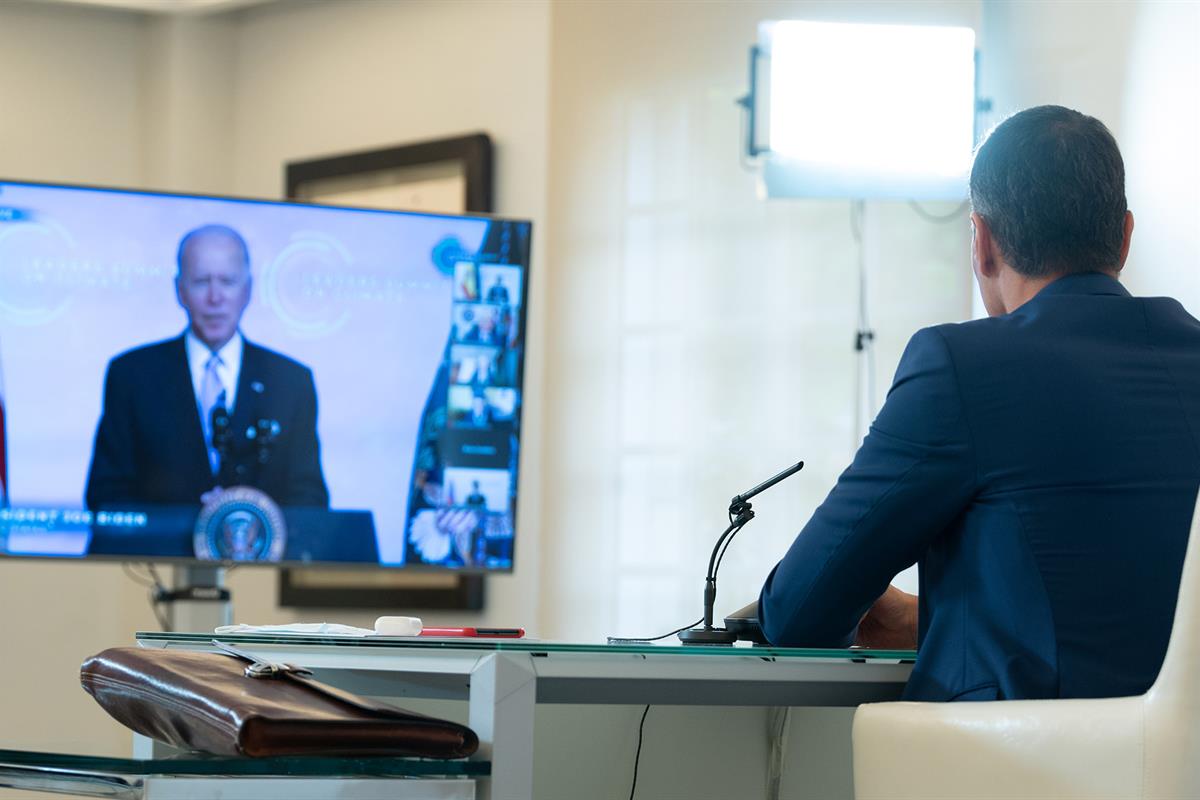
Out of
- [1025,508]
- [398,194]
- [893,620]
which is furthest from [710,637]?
[398,194]

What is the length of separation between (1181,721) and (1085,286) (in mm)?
565

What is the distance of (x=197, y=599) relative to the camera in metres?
3.46

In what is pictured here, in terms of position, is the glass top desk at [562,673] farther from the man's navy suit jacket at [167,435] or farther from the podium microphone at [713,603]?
the man's navy suit jacket at [167,435]

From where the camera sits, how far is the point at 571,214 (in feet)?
14.6

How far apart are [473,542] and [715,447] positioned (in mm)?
952

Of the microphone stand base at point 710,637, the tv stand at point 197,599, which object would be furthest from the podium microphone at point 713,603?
the tv stand at point 197,599

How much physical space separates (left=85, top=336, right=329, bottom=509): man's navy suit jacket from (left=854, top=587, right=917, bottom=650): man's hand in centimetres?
199

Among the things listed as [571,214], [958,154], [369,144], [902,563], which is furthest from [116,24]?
[902,563]

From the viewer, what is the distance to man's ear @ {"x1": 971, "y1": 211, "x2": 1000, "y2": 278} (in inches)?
65.1

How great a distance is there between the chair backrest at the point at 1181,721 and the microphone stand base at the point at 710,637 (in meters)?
0.56

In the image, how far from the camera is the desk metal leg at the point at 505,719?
3.85 feet

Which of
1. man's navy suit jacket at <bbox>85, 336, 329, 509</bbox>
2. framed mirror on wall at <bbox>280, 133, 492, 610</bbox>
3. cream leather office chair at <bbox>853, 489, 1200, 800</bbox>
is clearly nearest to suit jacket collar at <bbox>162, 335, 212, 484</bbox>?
man's navy suit jacket at <bbox>85, 336, 329, 509</bbox>

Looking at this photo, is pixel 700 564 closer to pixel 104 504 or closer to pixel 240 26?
pixel 104 504

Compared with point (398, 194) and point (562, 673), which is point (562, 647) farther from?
point (398, 194)
